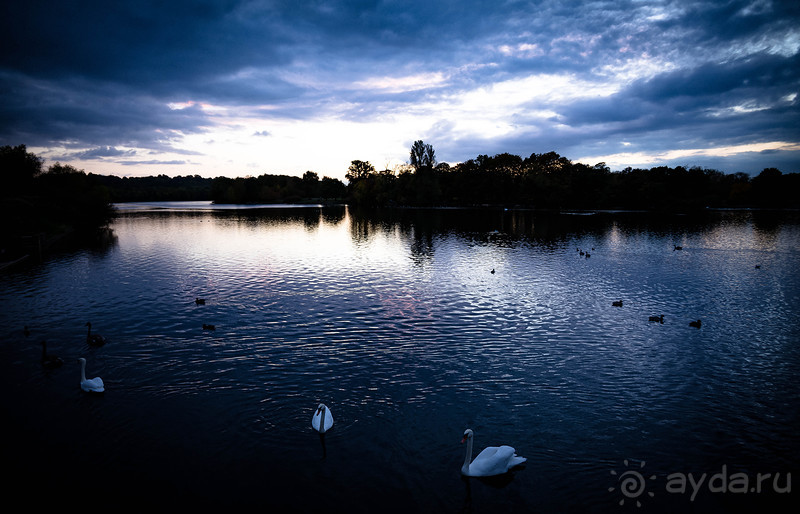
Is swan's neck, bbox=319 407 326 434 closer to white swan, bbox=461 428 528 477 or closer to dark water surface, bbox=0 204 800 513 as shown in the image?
dark water surface, bbox=0 204 800 513

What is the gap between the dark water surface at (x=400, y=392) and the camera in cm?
1241

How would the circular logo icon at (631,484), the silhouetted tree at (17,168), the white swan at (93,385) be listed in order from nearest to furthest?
the circular logo icon at (631,484), the white swan at (93,385), the silhouetted tree at (17,168)

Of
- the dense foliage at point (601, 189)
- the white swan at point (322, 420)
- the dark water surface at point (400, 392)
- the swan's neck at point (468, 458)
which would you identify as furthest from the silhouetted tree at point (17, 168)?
the dense foliage at point (601, 189)

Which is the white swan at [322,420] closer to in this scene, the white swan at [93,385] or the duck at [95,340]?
the white swan at [93,385]

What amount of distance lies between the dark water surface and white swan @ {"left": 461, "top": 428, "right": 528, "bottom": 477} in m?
0.38

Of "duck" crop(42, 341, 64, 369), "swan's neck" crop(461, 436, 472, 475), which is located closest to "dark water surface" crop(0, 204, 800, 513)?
"duck" crop(42, 341, 64, 369)

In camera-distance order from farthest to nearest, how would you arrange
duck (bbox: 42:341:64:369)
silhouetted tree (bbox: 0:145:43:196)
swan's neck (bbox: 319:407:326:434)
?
silhouetted tree (bbox: 0:145:43:196) < duck (bbox: 42:341:64:369) < swan's neck (bbox: 319:407:326:434)

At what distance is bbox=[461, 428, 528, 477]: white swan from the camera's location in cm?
1252

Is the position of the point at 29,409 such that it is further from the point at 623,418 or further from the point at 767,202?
the point at 767,202

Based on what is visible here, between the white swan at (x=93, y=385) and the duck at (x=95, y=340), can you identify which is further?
the duck at (x=95, y=340)

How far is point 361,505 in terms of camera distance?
1168 cm

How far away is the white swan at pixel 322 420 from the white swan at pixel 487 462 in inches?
196

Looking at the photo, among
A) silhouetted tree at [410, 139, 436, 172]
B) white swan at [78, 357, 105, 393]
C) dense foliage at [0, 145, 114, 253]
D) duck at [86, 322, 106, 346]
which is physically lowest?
white swan at [78, 357, 105, 393]

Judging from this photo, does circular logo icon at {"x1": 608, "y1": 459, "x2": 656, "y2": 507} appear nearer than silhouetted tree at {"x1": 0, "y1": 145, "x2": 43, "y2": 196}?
Yes
